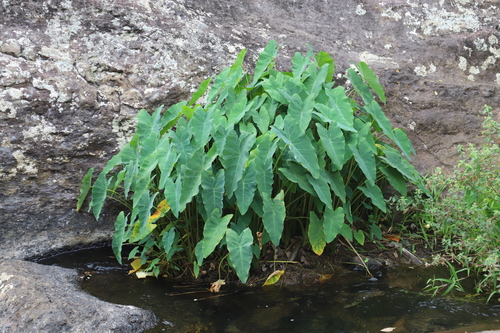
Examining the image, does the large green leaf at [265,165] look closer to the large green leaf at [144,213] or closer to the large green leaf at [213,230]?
the large green leaf at [213,230]

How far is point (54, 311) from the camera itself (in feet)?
6.48

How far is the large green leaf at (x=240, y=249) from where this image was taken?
2264mm

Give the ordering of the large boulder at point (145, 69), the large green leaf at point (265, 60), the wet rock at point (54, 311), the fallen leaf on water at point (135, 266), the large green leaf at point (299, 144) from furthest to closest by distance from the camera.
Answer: the large boulder at point (145, 69) → the large green leaf at point (265, 60) → the fallen leaf on water at point (135, 266) → the large green leaf at point (299, 144) → the wet rock at point (54, 311)

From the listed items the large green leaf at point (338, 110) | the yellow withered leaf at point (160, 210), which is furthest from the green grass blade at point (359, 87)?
the yellow withered leaf at point (160, 210)

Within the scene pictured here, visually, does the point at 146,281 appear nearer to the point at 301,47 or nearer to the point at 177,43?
the point at 177,43

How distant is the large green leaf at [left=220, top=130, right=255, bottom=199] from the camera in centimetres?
238

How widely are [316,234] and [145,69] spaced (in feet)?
5.11

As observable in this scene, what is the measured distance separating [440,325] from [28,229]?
229 cm

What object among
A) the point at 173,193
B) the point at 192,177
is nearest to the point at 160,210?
the point at 173,193

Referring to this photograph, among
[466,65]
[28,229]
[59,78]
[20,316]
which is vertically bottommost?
[28,229]

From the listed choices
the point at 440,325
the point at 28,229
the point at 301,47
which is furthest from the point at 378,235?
the point at 28,229

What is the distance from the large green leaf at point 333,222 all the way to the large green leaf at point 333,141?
229mm

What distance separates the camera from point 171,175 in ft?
8.52

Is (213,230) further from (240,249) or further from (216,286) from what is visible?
(216,286)
